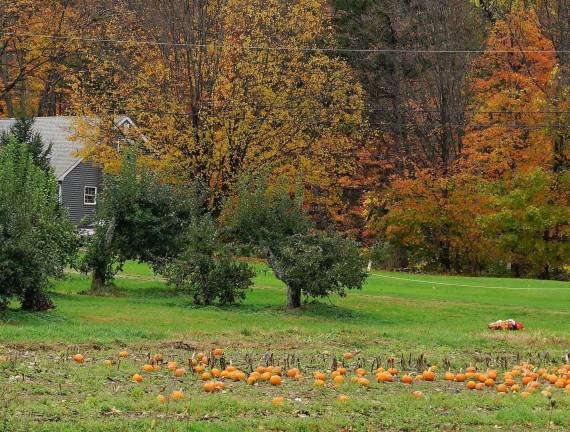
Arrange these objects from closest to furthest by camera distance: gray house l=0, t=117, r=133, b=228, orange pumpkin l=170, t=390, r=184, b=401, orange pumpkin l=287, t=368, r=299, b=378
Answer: orange pumpkin l=170, t=390, r=184, b=401
orange pumpkin l=287, t=368, r=299, b=378
gray house l=0, t=117, r=133, b=228

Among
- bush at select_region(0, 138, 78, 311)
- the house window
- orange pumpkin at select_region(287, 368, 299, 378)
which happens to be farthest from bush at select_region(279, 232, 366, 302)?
the house window

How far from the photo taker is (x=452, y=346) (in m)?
16.1

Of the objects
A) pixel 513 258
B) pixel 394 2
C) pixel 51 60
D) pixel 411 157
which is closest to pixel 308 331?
pixel 513 258

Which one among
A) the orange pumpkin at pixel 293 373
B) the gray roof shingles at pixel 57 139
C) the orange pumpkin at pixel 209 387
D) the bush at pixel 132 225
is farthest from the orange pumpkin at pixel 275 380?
the gray roof shingles at pixel 57 139

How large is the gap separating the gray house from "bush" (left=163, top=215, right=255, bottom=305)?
3244 cm

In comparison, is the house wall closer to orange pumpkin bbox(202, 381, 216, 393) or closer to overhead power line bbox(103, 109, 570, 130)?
overhead power line bbox(103, 109, 570, 130)

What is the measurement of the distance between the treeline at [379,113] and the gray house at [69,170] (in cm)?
765

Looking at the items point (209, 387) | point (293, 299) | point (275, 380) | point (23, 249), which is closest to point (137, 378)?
point (209, 387)

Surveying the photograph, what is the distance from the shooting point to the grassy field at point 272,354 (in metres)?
8.85

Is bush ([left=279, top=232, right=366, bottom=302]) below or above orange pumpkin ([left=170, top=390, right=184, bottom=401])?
above

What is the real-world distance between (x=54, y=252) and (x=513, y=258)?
1016 inches

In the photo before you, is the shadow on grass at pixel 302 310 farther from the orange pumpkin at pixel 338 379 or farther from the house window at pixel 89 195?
the house window at pixel 89 195

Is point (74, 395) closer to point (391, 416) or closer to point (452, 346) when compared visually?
point (391, 416)

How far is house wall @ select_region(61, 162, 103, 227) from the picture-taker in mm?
55750
